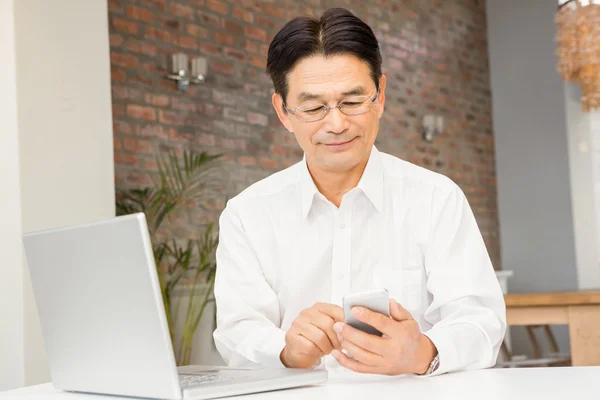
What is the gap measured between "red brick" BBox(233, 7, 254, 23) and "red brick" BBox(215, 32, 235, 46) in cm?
17

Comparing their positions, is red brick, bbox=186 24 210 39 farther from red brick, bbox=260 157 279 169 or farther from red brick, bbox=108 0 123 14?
red brick, bbox=260 157 279 169

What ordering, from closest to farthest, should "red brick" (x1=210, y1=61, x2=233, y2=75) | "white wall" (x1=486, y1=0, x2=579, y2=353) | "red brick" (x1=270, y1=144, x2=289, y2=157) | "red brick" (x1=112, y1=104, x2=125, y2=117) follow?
"red brick" (x1=112, y1=104, x2=125, y2=117) < "red brick" (x1=210, y1=61, x2=233, y2=75) < "red brick" (x1=270, y1=144, x2=289, y2=157) < "white wall" (x1=486, y1=0, x2=579, y2=353)

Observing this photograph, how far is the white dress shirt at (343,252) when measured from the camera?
1826 mm

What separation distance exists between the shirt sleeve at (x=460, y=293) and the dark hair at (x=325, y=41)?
366 mm

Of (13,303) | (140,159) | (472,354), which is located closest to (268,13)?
(140,159)

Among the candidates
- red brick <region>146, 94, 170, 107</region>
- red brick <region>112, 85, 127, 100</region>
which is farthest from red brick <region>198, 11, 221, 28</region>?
red brick <region>112, 85, 127, 100</region>

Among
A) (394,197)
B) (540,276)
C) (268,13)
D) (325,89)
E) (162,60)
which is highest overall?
(268,13)

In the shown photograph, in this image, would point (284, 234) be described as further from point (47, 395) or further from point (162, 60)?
point (162, 60)

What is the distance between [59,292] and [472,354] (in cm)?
79

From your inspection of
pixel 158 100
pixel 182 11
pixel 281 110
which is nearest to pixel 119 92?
pixel 158 100

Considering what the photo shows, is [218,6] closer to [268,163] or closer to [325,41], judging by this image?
[268,163]

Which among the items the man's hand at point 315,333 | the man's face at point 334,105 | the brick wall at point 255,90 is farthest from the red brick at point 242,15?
the man's hand at point 315,333

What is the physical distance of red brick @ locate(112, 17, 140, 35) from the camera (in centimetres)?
489

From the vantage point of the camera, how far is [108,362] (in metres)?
1.37
